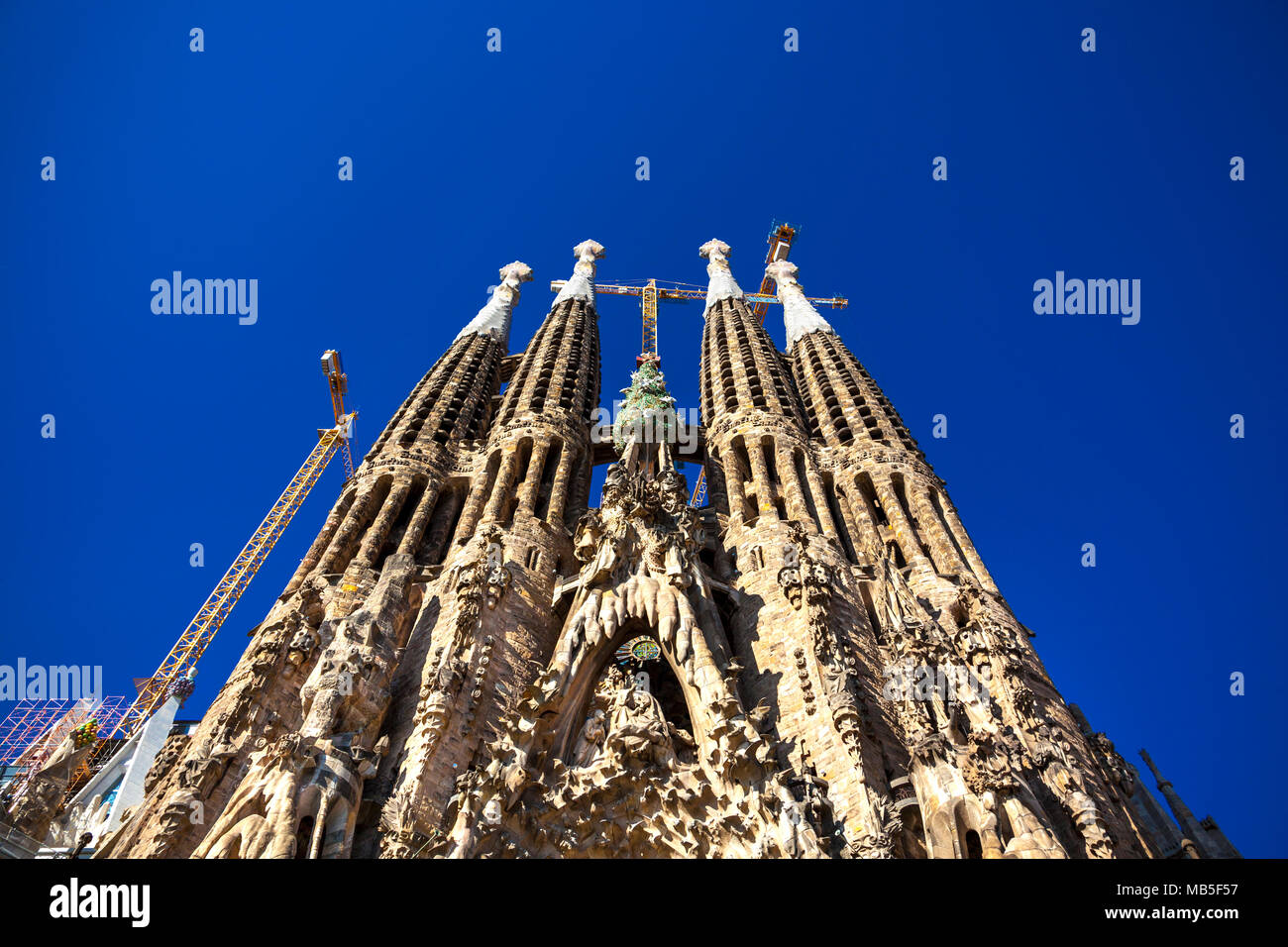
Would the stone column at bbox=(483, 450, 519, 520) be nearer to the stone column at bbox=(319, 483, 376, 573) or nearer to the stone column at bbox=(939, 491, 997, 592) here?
the stone column at bbox=(319, 483, 376, 573)

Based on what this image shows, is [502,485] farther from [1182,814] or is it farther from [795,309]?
[795,309]

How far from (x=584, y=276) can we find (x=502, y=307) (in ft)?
19.9

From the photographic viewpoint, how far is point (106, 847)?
16.3 meters

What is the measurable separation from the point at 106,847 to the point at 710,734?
37.8 feet

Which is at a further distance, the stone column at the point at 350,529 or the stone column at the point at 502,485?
the stone column at the point at 502,485

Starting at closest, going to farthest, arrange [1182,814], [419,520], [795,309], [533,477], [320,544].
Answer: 1. [1182,814]
2. [320,544]
3. [419,520]
4. [533,477]
5. [795,309]

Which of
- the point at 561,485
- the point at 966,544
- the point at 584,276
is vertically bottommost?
the point at 966,544

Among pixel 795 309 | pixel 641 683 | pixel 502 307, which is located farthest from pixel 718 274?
pixel 641 683

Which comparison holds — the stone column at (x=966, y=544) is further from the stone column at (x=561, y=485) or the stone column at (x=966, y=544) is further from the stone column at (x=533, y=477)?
the stone column at (x=533, y=477)

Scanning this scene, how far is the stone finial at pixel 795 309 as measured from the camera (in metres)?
44.1

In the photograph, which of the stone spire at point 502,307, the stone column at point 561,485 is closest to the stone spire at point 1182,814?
the stone column at point 561,485

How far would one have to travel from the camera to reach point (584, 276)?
5109cm

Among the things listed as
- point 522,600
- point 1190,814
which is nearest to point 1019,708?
point 1190,814

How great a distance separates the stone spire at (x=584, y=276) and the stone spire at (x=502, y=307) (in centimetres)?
256
